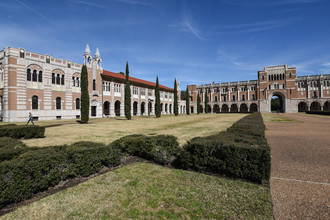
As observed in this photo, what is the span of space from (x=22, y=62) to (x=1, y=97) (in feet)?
22.5

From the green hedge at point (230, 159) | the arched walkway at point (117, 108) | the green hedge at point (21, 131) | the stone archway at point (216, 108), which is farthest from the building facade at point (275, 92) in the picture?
the green hedge at point (21, 131)

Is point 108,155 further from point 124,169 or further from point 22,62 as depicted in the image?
Answer: point 22,62

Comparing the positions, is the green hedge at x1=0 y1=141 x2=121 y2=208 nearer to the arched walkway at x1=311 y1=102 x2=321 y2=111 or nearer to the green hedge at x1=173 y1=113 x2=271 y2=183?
the green hedge at x1=173 y1=113 x2=271 y2=183

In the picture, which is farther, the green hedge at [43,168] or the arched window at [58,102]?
the arched window at [58,102]

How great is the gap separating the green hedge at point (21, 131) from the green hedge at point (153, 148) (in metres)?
8.88

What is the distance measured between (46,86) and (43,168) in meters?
30.9

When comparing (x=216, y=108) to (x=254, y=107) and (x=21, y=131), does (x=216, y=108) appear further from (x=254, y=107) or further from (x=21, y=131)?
(x=21, y=131)

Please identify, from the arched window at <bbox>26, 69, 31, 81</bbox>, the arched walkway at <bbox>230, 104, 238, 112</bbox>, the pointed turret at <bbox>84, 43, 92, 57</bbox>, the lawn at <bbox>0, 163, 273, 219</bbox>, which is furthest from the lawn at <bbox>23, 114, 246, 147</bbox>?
the arched walkway at <bbox>230, 104, 238, 112</bbox>

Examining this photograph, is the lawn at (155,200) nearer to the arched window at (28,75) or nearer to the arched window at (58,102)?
the arched window at (28,75)

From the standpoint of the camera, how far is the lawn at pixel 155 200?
300 centimetres

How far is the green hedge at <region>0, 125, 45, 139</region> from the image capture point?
11.1m

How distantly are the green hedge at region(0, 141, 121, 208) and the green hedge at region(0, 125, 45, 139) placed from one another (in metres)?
8.71

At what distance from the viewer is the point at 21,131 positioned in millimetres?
11289

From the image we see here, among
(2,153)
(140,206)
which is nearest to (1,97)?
(2,153)
